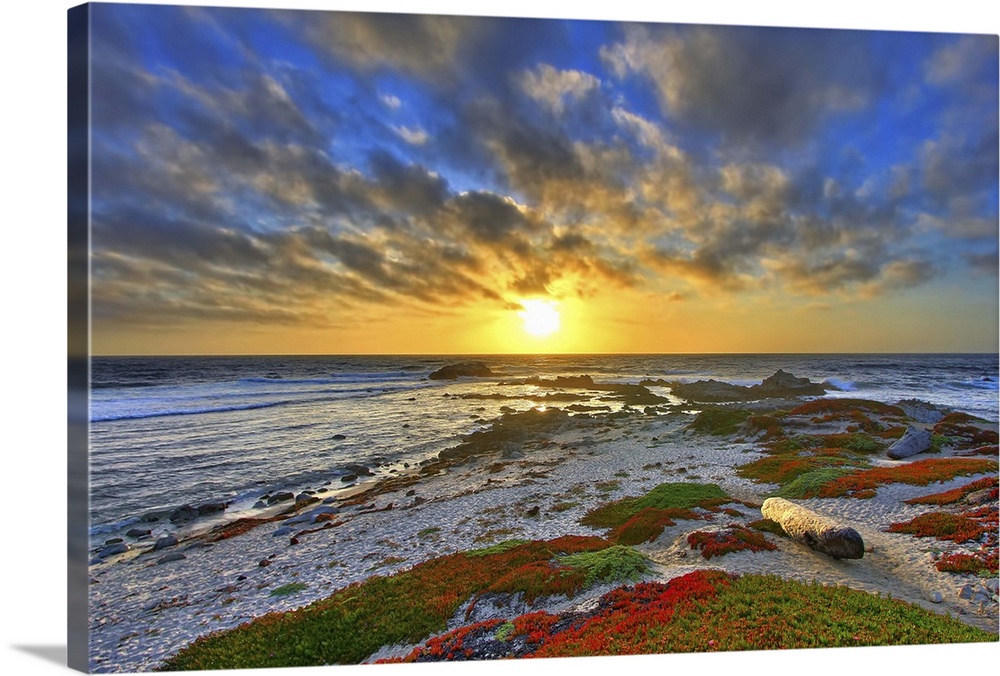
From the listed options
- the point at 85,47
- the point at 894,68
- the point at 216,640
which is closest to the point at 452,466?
the point at 216,640

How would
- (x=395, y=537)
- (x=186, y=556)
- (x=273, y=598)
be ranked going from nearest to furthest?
(x=273, y=598) < (x=186, y=556) < (x=395, y=537)

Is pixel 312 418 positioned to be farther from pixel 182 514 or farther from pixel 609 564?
pixel 609 564

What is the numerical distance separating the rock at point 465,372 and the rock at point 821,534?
16.7 meters

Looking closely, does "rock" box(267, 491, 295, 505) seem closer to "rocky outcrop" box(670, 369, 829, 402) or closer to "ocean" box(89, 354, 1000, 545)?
"ocean" box(89, 354, 1000, 545)

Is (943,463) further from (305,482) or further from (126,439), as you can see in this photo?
(126,439)

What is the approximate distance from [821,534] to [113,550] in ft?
51.8

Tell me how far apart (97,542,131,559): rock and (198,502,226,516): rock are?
2608mm

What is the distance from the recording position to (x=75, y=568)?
9109 mm

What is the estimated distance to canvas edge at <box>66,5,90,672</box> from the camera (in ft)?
29.8

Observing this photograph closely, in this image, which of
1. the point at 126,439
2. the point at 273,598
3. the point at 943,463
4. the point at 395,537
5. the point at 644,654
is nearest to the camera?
the point at 644,654

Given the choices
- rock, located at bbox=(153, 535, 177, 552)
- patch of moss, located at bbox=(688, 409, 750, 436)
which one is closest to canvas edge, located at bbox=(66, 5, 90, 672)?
rock, located at bbox=(153, 535, 177, 552)

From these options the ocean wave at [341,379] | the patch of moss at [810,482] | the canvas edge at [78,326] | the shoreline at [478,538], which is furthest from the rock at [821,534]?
the ocean wave at [341,379]

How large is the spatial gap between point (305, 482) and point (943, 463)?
67.4ft

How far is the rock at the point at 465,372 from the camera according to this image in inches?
1108
